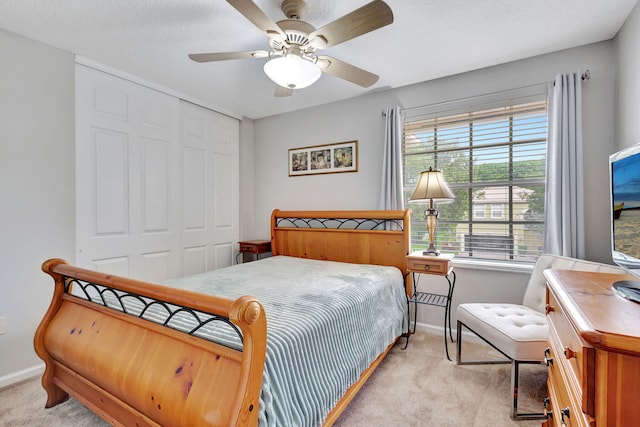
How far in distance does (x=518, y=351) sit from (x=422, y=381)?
2.29 ft

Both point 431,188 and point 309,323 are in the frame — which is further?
point 431,188

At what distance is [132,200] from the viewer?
2955 mm

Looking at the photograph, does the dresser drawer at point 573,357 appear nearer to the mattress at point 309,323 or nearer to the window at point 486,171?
the mattress at point 309,323

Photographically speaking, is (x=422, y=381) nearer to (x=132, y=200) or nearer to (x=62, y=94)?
(x=132, y=200)

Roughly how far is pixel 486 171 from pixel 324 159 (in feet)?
5.88

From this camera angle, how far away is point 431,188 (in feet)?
8.79

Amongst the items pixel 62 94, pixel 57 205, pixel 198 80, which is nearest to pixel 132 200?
pixel 57 205

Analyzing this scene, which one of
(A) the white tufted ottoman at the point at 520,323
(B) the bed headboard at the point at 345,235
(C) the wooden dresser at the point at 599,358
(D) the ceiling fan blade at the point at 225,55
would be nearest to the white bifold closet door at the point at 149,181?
(B) the bed headboard at the point at 345,235

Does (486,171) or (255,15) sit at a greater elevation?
(255,15)

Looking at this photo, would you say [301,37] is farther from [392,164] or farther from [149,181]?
[149,181]

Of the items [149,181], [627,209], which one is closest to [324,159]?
[149,181]

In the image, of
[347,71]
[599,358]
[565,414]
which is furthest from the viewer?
[347,71]

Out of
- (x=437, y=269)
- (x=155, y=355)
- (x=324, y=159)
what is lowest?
(x=155, y=355)

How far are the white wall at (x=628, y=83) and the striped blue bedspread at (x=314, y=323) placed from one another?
1928mm
